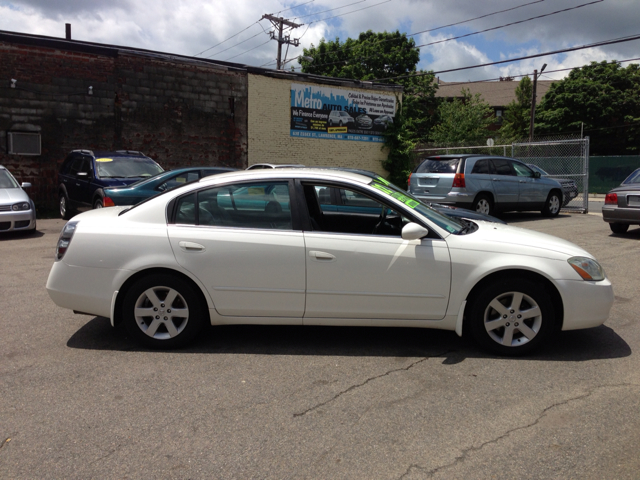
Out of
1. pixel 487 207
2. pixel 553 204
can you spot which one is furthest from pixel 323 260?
pixel 553 204

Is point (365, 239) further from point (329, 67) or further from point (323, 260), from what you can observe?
point (329, 67)

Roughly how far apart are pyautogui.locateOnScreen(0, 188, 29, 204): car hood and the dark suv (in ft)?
4.32

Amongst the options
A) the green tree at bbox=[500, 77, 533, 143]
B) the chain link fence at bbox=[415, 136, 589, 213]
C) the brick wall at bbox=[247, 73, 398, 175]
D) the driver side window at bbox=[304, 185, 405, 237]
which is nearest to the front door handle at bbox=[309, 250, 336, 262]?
the driver side window at bbox=[304, 185, 405, 237]

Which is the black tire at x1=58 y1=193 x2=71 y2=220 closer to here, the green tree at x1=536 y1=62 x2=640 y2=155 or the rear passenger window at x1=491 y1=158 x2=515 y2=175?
the rear passenger window at x1=491 y1=158 x2=515 y2=175

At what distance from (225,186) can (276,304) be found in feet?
3.52

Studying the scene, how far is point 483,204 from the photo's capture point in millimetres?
13320

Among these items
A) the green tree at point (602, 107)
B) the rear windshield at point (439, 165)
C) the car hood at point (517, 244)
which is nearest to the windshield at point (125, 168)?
the rear windshield at point (439, 165)

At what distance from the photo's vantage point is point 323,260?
4332 mm

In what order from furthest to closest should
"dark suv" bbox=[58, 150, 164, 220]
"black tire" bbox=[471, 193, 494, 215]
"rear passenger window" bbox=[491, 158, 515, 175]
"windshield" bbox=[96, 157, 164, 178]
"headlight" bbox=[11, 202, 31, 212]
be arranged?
"rear passenger window" bbox=[491, 158, 515, 175] → "black tire" bbox=[471, 193, 494, 215] → "windshield" bbox=[96, 157, 164, 178] → "dark suv" bbox=[58, 150, 164, 220] → "headlight" bbox=[11, 202, 31, 212]

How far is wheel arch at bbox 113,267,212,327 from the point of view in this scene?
14.5 feet

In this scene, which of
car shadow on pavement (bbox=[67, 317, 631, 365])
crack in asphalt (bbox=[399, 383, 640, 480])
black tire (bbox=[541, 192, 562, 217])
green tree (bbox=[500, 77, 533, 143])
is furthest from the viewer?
green tree (bbox=[500, 77, 533, 143])

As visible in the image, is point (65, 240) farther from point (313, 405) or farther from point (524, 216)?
point (524, 216)

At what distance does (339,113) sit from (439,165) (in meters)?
10.6

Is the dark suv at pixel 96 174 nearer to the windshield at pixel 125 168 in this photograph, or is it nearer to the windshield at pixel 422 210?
the windshield at pixel 125 168
